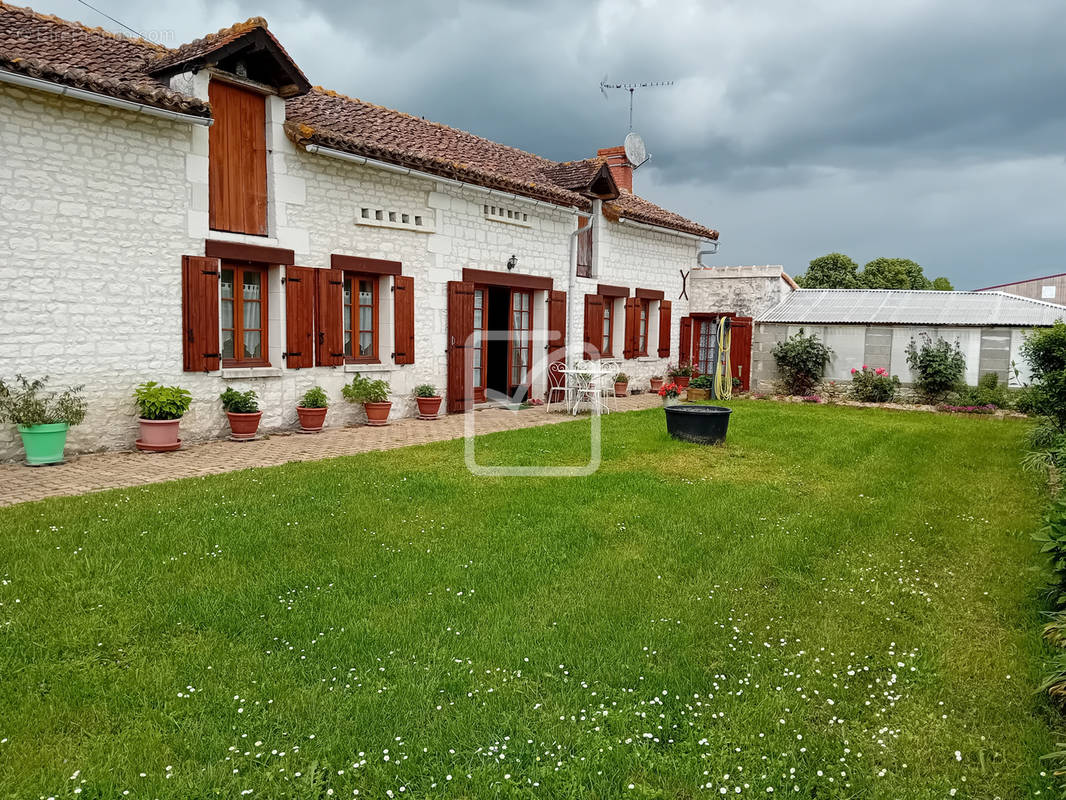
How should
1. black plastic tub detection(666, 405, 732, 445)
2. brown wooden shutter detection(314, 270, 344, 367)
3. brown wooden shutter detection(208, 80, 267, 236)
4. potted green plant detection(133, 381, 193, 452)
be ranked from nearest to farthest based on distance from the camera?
1. potted green plant detection(133, 381, 193, 452)
2. brown wooden shutter detection(208, 80, 267, 236)
3. black plastic tub detection(666, 405, 732, 445)
4. brown wooden shutter detection(314, 270, 344, 367)

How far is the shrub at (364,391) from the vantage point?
34.9 ft

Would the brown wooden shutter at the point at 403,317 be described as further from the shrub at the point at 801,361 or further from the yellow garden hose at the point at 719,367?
the shrub at the point at 801,361

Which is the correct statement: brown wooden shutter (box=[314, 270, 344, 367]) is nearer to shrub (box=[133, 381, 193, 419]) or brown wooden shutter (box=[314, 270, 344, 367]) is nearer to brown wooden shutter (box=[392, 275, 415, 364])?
brown wooden shutter (box=[392, 275, 415, 364])

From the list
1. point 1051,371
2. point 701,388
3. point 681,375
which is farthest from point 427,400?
point 681,375

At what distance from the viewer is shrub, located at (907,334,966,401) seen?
50.2 feet

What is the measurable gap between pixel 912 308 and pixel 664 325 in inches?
220

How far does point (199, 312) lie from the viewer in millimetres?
8797

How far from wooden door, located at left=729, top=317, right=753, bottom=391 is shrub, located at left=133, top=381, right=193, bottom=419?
12.7 meters

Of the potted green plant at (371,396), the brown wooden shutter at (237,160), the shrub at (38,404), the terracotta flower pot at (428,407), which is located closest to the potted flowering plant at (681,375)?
the terracotta flower pot at (428,407)

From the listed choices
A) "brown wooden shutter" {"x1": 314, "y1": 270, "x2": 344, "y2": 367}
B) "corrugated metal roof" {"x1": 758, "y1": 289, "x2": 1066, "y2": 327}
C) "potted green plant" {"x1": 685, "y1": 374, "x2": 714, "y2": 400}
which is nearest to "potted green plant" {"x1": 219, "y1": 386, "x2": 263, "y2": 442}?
"brown wooden shutter" {"x1": 314, "y1": 270, "x2": 344, "y2": 367}

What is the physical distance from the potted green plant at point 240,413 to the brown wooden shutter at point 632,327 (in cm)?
945

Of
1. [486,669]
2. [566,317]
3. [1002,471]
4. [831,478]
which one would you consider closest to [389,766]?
[486,669]

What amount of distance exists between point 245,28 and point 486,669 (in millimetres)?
8526

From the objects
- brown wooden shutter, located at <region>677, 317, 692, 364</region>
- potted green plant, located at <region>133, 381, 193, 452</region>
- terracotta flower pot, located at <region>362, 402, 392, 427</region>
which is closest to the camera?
potted green plant, located at <region>133, 381, 193, 452</region>
